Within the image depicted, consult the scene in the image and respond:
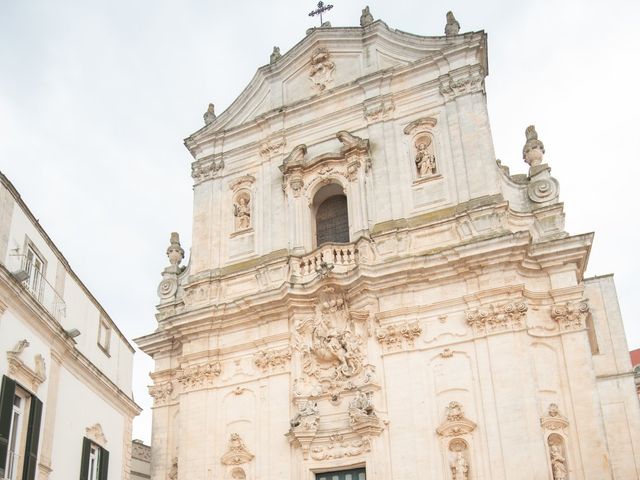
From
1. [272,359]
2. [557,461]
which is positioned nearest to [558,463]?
[557,461]

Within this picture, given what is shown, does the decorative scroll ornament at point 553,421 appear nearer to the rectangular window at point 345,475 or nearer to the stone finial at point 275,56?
the rectangular window at point 345,475

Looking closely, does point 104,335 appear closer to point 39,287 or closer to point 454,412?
point 39,287

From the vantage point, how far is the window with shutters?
38.1 feet

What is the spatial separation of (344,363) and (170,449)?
5.15m

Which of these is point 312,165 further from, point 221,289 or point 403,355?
point 403,355

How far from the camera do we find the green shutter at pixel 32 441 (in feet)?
40.7

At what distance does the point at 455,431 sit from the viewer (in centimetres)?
1537

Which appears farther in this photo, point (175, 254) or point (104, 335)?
point (175, 254)

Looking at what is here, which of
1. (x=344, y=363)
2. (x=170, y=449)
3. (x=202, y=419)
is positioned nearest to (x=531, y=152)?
(x=344, y=363)

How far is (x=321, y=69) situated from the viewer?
832 inches

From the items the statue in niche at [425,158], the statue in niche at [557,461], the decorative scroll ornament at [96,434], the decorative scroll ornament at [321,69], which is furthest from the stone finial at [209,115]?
the statue in niche at [557,461]

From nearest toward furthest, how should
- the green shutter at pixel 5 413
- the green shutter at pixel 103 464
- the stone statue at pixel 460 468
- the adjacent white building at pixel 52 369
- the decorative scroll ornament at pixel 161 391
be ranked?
the green shutter at pixel 5 413, the adjacent white building at pixel 52 369, the stone statue at pixel 460 468, the green shutter at pixel 103 464, the decorative scroll ornament at pixel 161 391

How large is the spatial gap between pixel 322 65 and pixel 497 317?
9.03 m

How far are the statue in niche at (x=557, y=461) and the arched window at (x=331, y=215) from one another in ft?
23.4
